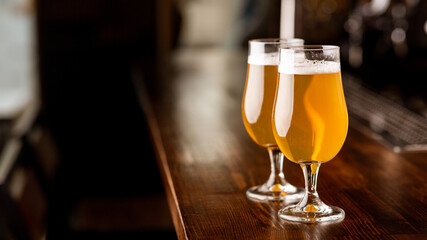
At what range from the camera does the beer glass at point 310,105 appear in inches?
33.2

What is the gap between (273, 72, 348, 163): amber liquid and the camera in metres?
0.84

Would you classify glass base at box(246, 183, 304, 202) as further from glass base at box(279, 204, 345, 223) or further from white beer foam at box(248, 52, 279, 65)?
white beer foam at box(248, 52, 279, 65)

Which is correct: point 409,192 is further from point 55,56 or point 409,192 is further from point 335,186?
point 55,56

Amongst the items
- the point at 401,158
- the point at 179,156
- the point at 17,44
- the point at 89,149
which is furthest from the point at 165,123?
the point at 17,44

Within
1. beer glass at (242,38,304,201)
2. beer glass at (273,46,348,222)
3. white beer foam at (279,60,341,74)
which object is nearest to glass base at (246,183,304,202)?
beer glass at (242,38,304,201)

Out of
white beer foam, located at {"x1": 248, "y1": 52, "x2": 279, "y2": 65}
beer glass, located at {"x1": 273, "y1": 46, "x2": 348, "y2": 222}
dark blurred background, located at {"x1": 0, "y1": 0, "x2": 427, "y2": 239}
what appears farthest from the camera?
dark blurred background, located at {"x1": 0, "y1": 0, "x2": 427, "y2": 239}

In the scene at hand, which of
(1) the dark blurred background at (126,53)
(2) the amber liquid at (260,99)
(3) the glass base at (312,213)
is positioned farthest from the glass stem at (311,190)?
(1) the dark blurred background at (126,53)

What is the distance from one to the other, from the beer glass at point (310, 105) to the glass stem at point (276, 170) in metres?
0.17

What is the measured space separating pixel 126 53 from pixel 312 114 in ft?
11.0

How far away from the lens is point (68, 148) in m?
3.97

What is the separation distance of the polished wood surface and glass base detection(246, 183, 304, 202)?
2 centimetres

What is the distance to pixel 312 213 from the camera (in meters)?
0.89

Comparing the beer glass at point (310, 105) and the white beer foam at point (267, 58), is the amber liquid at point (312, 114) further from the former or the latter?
the white beer foam at point (267, 58)

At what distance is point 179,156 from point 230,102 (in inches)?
31.7
